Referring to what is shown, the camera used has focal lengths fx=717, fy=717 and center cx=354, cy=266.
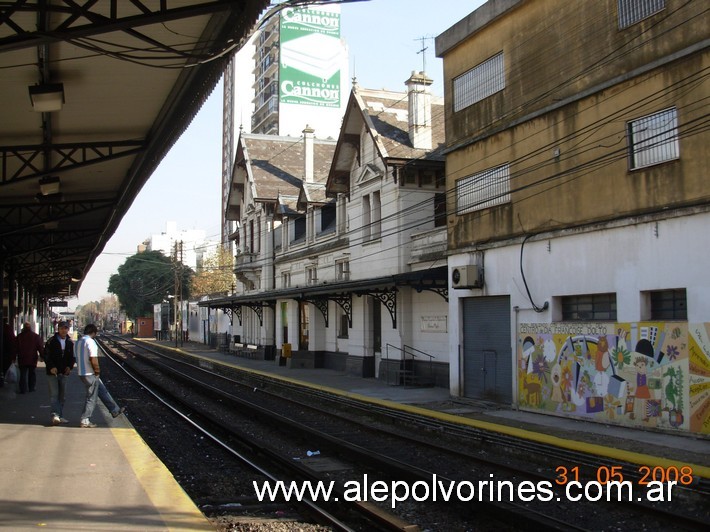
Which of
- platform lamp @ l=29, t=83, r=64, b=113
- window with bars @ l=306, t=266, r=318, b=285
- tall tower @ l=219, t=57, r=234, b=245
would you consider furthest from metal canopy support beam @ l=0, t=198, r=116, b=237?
tall tower @ l=219, t=57, r=234, b=245

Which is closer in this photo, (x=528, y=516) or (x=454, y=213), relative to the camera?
(x=528, y=516)

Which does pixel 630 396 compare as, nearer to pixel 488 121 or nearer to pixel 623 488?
pixel 623 488

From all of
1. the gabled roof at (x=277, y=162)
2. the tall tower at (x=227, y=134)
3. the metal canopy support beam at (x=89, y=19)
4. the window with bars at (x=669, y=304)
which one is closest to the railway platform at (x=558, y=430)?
the window with bars at (x=669, y=304)

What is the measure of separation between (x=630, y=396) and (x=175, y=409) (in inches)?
435

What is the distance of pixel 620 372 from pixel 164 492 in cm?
959

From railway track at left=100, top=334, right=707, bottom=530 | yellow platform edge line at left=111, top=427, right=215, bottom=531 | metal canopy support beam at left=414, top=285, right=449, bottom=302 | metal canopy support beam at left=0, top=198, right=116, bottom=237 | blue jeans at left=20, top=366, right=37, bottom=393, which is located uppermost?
metal canopy support beam at left=0, top=198, right=116, bottom=237

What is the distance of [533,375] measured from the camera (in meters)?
16.2

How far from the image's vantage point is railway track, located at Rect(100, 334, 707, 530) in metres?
7.92

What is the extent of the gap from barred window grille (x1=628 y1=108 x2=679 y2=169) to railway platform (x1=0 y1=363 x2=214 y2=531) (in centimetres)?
1012

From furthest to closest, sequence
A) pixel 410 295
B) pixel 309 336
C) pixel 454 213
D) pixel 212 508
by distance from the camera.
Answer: pixel 309 336 < pixel 410 295 < pixel 454 213 < pixel 212 508

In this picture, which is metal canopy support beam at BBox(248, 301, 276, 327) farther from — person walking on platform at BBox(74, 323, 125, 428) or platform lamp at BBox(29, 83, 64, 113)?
platform lamp at BBox(29, 83, 64, 113)

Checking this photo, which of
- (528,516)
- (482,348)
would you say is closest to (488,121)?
(482,348)

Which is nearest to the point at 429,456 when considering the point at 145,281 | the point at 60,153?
the point at 60,153

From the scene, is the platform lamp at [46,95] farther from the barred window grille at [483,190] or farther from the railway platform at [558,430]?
the barred window grille at [483,190]
